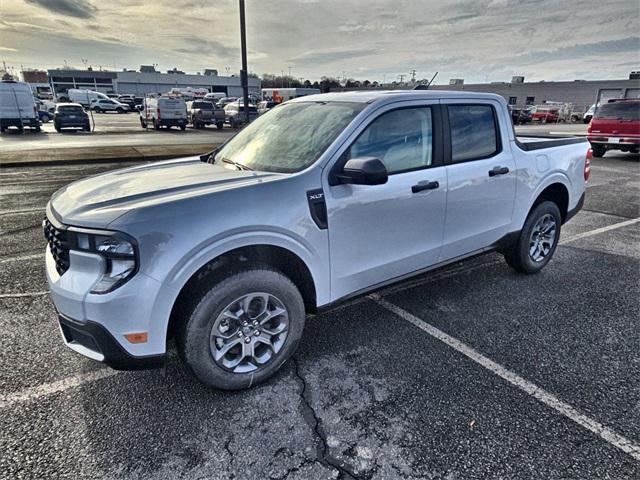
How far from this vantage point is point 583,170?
16.2 ft

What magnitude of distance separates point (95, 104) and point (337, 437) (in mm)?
55807

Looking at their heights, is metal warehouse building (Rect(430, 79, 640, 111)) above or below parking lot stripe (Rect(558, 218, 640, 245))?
above

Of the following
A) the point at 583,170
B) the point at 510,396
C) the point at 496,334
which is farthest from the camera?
the point at 583,170

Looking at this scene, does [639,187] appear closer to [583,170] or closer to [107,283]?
[583,170]

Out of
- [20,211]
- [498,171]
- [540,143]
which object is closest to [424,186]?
[498,171]

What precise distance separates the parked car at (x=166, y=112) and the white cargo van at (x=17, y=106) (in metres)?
6.26

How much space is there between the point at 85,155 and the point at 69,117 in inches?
493

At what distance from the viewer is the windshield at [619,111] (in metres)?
13.3

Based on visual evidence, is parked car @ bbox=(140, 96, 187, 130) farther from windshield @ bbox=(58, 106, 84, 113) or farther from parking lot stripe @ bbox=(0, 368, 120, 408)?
parking lot stripe @ bbox=(0, 368, 120, 408)

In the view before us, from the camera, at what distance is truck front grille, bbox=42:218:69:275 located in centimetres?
244

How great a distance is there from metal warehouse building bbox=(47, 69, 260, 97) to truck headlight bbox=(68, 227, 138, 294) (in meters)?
97.3

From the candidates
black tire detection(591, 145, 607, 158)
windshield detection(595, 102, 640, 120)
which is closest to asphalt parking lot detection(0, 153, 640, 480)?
windshield detection(595, 102, 640, 120)

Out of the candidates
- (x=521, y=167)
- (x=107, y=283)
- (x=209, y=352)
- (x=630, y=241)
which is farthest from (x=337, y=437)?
(x=630, y=241)

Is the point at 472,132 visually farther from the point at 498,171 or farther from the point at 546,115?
the point at 546,115
